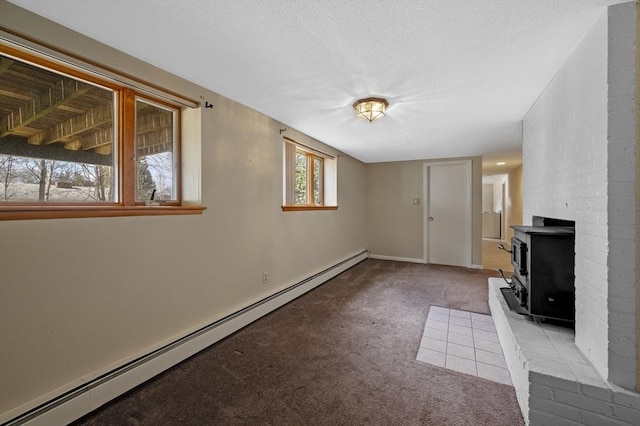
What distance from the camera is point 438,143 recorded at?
13.4ft

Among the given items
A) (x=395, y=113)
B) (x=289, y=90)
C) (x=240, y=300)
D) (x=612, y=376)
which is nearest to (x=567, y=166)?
(x=612, y=376)

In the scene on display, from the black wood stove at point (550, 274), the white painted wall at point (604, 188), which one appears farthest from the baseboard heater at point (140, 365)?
the white painted wall at point (604, 188)

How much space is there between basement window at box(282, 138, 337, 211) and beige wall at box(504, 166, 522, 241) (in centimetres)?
477

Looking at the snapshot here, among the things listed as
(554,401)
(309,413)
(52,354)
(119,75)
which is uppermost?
(119,75)

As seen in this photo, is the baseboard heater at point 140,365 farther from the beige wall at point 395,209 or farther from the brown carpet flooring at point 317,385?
the beige wall at point 395,209

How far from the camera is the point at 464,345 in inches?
89.7

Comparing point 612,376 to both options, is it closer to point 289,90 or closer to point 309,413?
point 309,413

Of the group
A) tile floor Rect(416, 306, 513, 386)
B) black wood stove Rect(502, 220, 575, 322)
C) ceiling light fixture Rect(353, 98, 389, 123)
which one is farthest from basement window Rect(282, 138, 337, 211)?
black wood stove Rect(502, 220, 575, 322)

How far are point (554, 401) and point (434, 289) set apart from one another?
8.30ft

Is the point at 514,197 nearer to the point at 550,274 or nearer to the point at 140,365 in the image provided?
the point at 550,274

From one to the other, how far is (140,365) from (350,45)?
8.04 feet

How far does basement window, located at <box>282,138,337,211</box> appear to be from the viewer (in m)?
3.45

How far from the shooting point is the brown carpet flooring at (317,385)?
1493 mm

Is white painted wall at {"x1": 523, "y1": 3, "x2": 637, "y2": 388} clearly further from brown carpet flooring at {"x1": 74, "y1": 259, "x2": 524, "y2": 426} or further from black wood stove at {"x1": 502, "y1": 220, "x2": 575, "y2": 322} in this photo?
brown carpet flooring at {"x1": 74, "y1": 259, "x2": 524, "y2": 426}
